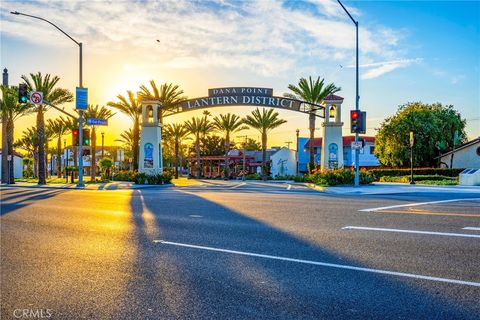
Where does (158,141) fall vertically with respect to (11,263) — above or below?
above

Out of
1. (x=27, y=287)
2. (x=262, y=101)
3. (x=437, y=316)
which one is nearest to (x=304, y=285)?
(x=437, y=316)

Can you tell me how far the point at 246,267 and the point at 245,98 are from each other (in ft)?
96.5

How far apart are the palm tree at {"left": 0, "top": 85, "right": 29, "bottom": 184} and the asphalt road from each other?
113 ft

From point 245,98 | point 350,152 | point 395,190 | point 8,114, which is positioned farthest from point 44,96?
point 350,152

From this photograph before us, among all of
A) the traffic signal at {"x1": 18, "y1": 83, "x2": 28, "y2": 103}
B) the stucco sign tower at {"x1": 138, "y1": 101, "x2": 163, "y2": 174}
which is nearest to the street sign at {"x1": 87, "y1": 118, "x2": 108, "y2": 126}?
the stucco sign tower at {"x1": 138, "y1": 101, "x2": 163, "y2": 174}

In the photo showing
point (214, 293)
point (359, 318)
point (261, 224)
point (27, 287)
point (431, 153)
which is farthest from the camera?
point (431, 153)

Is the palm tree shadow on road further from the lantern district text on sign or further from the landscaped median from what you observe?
the landscaped median

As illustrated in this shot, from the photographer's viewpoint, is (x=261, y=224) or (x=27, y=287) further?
(x=261, y=224)

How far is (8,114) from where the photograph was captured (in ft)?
139

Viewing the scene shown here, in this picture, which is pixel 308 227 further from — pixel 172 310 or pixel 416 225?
pixel 172 310

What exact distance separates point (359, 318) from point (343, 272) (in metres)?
1.68

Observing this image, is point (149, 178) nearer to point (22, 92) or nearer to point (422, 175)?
point (22, 92)

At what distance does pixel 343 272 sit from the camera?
6035 millimetres

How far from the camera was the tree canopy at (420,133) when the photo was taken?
47594mm
